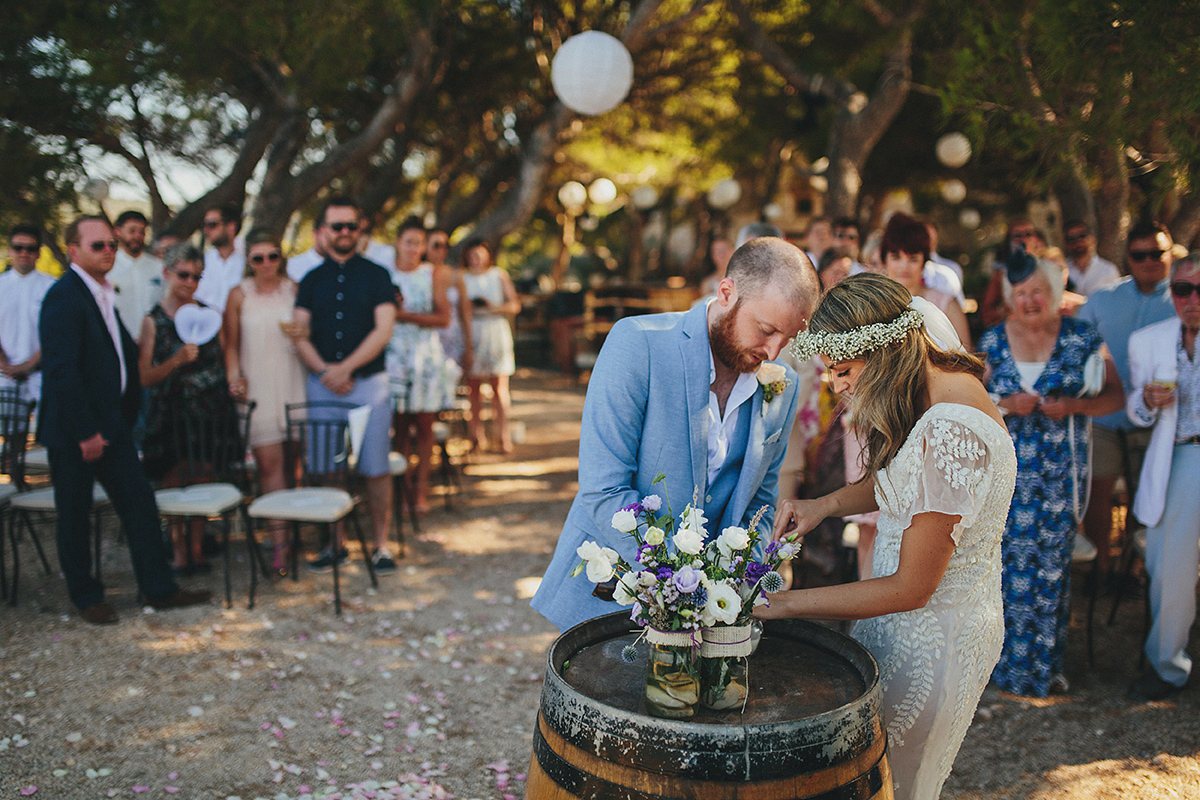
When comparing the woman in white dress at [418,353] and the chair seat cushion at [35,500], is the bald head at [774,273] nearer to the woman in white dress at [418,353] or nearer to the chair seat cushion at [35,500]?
the chair seat cushion at [35,500]

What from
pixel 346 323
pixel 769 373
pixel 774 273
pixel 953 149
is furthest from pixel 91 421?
pixel 953 149

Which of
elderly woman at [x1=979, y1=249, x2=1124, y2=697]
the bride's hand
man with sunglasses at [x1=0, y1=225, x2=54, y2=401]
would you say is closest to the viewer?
the bride's hand

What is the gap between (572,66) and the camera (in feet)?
22.6

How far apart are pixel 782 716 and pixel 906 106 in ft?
51.6

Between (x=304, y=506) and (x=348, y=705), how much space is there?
1.44 m

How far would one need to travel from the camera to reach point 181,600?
5.12 meters

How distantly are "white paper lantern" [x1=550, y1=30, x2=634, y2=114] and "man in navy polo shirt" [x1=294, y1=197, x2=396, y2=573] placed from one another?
234 cm

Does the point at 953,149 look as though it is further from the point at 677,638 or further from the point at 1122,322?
the point at 677,638

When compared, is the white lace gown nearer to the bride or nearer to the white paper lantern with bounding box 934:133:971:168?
the bride

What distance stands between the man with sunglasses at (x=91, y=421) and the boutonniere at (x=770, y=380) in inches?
152

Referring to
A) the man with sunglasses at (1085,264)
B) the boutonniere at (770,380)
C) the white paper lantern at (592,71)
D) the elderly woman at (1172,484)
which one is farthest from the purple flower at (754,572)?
the man with sunglasses at (1085,264)

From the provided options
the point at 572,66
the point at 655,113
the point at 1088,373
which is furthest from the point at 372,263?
the point at 655,113

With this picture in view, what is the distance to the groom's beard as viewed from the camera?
8.05 ft

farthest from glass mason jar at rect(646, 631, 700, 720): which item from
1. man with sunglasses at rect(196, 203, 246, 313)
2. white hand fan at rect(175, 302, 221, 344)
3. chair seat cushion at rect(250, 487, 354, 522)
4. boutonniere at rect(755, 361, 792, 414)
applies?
man with sunglasses at rect(196, 203, 246, 313)
